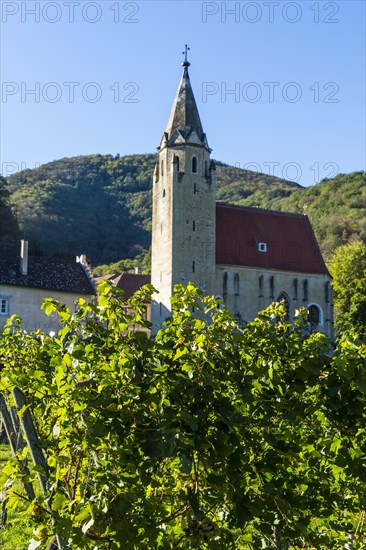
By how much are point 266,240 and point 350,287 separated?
11.2 metres

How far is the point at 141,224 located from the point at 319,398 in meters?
114

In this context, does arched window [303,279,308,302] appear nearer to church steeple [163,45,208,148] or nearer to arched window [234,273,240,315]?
arched window [234,273,240,315]

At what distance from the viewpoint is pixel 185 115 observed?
45.7 m

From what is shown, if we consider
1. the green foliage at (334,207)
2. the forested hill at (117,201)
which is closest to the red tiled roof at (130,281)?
the forested hill at (117,201)

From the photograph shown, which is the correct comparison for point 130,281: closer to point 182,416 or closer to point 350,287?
point 350,287

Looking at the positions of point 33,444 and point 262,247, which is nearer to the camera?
point 33,444

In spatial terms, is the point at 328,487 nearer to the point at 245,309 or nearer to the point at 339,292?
the point at 245,309

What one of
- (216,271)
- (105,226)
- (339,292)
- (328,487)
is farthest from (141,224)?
(328,487)

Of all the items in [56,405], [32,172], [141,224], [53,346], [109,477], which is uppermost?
[32,172]

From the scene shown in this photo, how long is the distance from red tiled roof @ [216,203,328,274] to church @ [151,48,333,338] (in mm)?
73

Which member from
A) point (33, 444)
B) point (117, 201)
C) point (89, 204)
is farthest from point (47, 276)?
point (117, 201)

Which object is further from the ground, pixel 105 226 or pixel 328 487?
pixel 105 226

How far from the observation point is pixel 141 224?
119 m

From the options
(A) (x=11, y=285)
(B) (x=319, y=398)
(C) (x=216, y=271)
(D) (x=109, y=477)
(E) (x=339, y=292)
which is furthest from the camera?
(E) (x=339, y=292)
